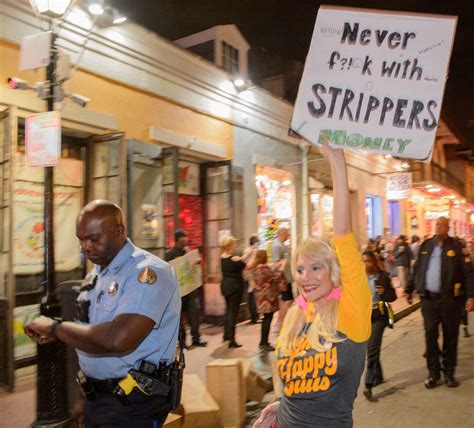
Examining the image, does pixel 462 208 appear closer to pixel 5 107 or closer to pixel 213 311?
pixel 213 311

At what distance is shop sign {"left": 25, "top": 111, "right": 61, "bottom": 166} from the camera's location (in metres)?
4.92

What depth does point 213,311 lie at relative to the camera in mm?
10477

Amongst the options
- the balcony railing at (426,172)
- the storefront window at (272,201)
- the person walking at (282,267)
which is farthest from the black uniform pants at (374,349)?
the balcony railing at (426,172)

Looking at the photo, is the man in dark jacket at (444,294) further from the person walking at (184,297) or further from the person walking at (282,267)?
the person walking at (184,297)

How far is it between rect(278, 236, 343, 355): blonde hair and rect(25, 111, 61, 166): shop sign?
Answer: 136 inches

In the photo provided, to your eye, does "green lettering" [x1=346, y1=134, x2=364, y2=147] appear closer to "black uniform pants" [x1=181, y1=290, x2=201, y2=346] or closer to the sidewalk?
the sidewalk

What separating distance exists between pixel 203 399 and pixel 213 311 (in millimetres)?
6056

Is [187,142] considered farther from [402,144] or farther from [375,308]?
[402,144]

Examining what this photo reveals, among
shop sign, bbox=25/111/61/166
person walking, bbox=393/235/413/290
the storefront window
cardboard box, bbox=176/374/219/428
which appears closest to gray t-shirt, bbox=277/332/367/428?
cardboard box, bbox=176/374/219/428

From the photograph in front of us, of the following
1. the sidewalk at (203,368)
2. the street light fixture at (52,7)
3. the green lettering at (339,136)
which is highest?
the street light fixture at (52,7)

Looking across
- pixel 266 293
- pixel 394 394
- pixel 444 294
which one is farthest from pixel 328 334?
pixel 266 293

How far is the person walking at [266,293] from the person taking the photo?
782cm

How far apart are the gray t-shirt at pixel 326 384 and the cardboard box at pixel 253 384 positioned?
3.30 meters

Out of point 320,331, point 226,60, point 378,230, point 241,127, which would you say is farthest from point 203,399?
point 378,230
